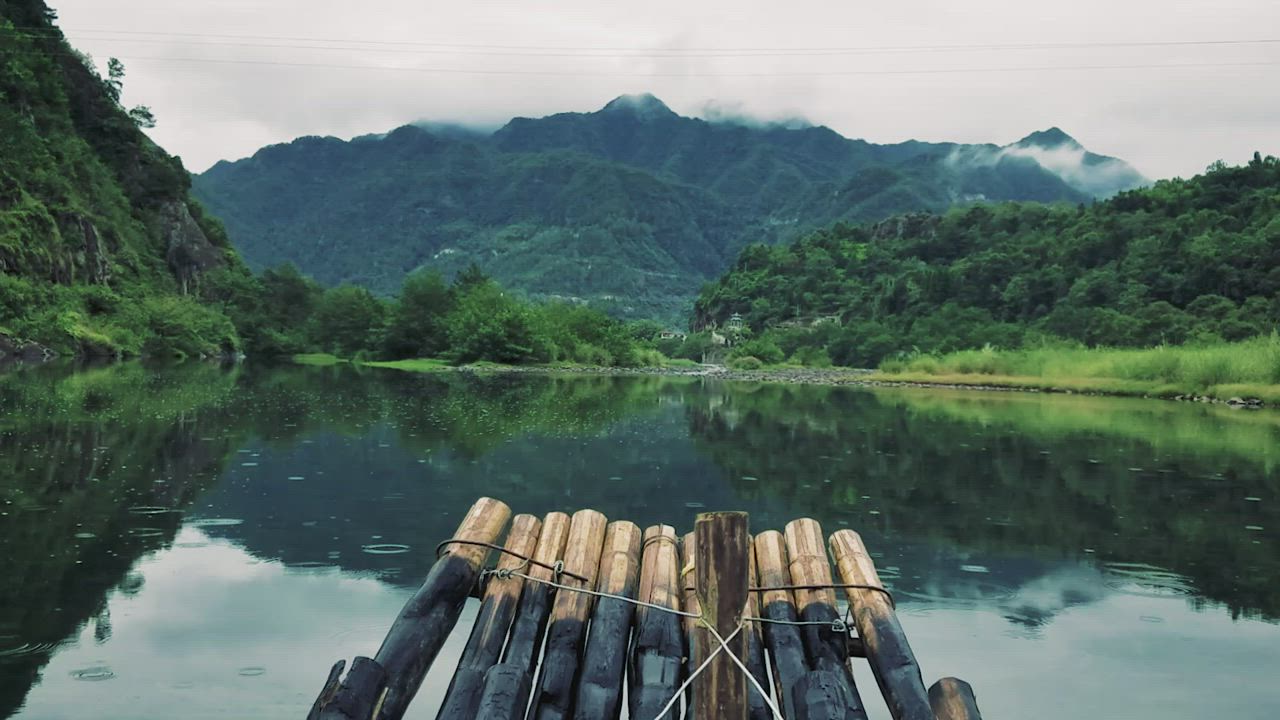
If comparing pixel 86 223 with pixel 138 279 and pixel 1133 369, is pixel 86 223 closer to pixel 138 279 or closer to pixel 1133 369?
pixel 138 279

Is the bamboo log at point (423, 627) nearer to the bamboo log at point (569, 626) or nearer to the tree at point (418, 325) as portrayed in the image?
the bamboo log at point (569, 626)

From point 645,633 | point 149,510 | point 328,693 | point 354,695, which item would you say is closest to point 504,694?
point 354,695

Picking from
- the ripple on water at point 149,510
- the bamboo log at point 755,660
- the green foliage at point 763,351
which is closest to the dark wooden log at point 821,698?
the bamboo log at point 755,660

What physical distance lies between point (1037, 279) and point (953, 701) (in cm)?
6580

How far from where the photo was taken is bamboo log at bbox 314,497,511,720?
4676 millimetres

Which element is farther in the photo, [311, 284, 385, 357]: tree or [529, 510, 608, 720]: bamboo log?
[311, 284, 385, 357]: tree

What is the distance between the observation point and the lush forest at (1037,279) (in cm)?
5016

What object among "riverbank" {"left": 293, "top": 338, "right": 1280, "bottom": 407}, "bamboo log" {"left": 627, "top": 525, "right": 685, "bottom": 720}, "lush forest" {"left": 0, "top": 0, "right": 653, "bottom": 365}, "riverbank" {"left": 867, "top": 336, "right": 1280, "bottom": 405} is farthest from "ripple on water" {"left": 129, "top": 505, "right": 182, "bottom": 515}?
"lush forest" {"left": 0, "top": 0, "right": 653, "bottom": 365}

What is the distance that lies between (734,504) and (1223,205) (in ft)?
198

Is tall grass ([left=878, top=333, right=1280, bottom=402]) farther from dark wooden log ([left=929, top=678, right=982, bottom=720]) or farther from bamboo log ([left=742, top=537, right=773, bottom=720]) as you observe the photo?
dark wooden log ([left=929, top=678, right=982, bottom=720])

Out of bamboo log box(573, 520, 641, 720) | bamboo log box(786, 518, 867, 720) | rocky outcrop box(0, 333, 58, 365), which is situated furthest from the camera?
rocky outcrop box(0, 333, 58, 365)

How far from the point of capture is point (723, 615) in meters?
4.58

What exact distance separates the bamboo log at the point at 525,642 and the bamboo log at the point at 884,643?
179 cm

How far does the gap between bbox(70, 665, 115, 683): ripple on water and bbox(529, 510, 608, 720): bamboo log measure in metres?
2.54
